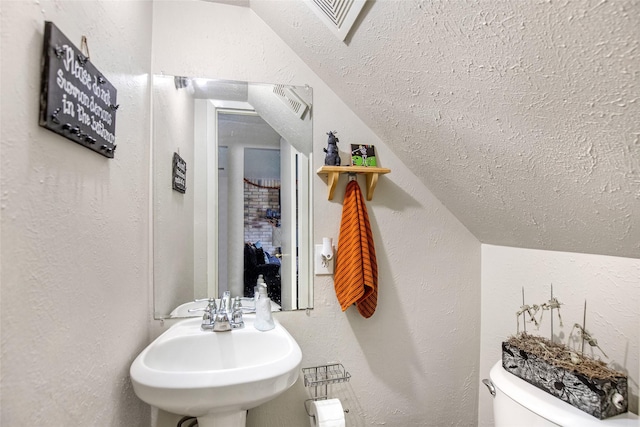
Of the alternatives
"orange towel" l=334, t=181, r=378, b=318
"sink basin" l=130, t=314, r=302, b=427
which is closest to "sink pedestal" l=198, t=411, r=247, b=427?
"sink basin" l=130, t=314, r=302, b=427

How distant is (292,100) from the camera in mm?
1495

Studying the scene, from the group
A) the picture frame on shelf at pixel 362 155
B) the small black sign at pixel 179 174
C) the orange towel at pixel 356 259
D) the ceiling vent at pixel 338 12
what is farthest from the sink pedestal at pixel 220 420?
the ceiling vent at pixel 338 12

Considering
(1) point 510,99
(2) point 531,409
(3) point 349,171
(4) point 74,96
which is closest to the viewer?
(4) point 74,96

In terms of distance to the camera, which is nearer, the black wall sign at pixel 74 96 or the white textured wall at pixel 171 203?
the black wall sign at pixel 74 96

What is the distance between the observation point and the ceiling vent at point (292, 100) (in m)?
1.49

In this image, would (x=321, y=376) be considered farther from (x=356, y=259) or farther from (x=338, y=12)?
(x=338, y=12)

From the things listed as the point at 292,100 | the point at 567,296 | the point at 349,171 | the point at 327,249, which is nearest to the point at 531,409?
the point at 567,296

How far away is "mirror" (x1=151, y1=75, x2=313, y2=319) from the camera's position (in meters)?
1.37

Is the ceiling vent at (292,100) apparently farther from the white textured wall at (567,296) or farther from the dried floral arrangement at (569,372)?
the dried floral arrangement at (569,372)

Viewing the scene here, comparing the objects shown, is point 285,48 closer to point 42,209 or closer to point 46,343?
point 42,209

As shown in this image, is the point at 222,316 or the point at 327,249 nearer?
the point at 222,316

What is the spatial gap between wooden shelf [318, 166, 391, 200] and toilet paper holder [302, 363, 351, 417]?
76 cm

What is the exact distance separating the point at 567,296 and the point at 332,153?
3.46 ft

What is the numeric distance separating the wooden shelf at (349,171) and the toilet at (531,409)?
869 mm
